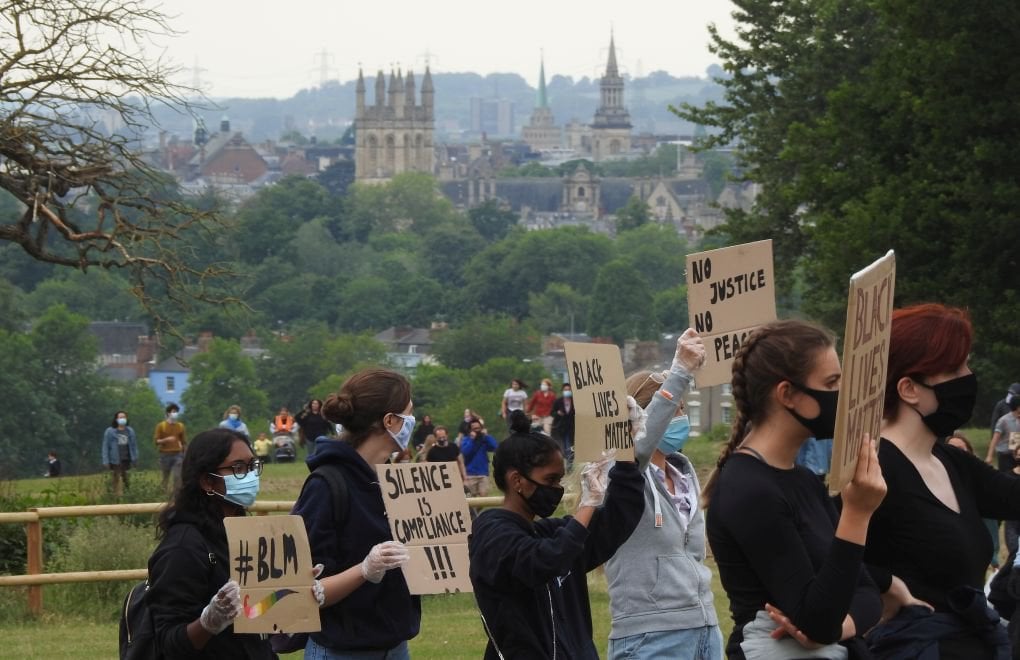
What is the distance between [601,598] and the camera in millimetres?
13008

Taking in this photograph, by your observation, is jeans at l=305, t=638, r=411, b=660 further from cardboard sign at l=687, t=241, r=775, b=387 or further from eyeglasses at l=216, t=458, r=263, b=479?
cardboard sign at l=687, t=241, r=775, b=387

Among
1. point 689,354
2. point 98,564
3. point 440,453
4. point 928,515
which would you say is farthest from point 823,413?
point 440,453

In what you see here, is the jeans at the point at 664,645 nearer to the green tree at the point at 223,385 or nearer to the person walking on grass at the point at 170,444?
the person walking on grass at the point at 170,444

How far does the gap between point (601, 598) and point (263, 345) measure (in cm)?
11148

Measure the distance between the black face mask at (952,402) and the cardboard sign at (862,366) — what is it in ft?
1.28

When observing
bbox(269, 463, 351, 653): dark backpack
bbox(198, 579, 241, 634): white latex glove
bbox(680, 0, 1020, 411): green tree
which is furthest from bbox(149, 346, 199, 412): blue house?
bbox(198, 579, 241, 634): white latex glove

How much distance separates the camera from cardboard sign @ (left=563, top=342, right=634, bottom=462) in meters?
5.57

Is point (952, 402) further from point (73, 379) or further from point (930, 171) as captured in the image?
point (73, 379)

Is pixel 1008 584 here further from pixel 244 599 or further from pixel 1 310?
pixel 1 310

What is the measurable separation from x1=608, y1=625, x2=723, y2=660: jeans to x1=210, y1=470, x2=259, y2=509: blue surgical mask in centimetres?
141

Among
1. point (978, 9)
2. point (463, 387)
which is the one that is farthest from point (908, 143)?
point (463, 387)

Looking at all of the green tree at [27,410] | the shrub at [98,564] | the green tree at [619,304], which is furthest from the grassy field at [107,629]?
the green tree at [619,304]

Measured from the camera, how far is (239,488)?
203 inches

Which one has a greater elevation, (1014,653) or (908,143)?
(908,143)
